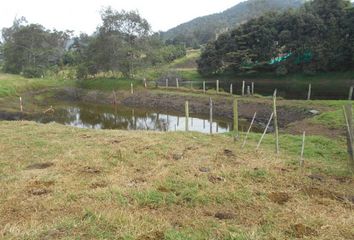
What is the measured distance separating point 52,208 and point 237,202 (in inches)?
142

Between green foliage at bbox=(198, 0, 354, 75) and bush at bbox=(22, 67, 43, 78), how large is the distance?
26.0 m

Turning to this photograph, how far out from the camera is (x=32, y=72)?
2256 inches

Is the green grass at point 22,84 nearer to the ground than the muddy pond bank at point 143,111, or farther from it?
Result: farther from it

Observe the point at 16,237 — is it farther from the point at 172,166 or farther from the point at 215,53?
the point at 215,53

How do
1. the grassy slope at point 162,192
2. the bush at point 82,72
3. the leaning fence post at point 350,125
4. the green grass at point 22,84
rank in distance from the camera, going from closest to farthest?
1. the grassy slope at point 162,192
2. the leaning fence post at point 350,125
3. the green grass at point 22,84
4. the bush at point 82,72

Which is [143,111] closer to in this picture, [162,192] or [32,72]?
[162,192]

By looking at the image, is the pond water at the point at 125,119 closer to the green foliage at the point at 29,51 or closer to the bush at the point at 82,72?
the bush at the point at 82,72

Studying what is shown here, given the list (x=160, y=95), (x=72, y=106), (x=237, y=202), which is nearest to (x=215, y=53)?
(x=160, y=95)

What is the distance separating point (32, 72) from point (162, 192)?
5450 cm

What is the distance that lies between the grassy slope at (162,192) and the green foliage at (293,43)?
39523 mm

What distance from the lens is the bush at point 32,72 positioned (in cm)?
5707

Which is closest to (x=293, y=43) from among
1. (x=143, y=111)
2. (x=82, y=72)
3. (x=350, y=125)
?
(x=143, y=111)

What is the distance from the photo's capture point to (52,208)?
7.18 metres

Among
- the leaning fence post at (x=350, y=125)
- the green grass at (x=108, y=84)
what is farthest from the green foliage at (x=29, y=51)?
the leaning fence post at (x=350, y=125)
